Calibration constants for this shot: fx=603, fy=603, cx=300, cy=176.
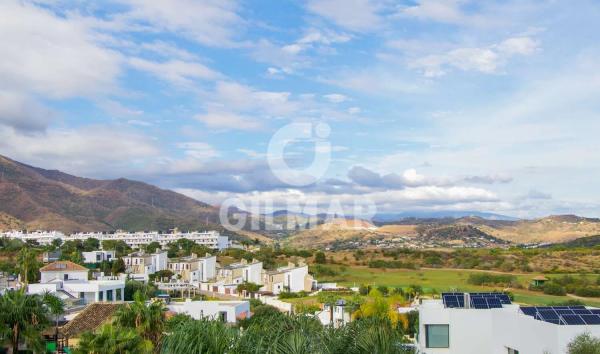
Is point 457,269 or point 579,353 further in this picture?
point 457,269

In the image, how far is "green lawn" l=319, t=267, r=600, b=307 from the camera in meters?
63.9

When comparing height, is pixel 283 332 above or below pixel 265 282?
above

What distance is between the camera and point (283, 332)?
14750mm

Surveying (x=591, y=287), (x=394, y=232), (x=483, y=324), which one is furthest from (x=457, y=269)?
(x=394, y=232)

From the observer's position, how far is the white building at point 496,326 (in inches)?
725

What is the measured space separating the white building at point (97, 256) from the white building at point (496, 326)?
2999 inches

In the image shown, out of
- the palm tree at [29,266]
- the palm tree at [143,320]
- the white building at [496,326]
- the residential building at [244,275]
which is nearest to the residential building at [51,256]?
the palm tree at [29,266]

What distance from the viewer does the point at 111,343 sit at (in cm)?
2033

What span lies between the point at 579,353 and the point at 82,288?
146 ft

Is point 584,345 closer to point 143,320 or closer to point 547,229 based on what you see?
point 143,320

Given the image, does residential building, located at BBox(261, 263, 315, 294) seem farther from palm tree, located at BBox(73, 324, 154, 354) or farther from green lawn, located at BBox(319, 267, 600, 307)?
palm tree, located at BBox(73, 324, 154, 354)

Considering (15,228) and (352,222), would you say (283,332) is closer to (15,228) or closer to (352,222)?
(15,228)

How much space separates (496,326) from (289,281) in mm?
54554

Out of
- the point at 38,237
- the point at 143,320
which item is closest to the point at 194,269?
the point at 38,237
